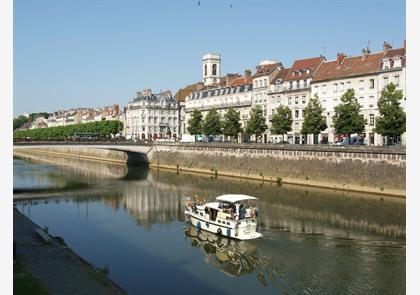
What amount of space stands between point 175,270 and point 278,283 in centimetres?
540

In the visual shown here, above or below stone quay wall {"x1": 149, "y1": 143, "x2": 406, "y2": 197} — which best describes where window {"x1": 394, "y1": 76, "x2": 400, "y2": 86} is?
above

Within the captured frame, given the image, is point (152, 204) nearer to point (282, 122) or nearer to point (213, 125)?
point (282, 122)

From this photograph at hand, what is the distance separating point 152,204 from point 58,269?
23.2m

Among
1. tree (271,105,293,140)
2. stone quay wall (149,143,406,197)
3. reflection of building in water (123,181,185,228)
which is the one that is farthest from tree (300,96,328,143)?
reflection of building in water (123,181,185,228)

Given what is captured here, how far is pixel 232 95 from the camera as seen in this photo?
3669 inches

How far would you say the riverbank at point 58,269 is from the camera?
60.2ft

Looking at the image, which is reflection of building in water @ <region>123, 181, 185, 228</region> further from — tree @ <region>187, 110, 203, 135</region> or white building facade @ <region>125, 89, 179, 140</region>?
white building facade @ <region>125, 89, 179, 140</region>

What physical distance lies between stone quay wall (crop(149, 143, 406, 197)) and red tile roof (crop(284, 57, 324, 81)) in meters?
17.8

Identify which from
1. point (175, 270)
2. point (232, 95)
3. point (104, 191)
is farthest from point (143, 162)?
point (175, 270)

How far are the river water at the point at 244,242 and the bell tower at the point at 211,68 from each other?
234 feet

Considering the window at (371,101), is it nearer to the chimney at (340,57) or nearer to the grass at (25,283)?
the chimney at (340,57)

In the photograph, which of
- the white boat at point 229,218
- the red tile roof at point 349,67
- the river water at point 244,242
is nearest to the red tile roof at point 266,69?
the red tile roof at point 349,67

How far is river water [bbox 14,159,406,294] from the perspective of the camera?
2238cm

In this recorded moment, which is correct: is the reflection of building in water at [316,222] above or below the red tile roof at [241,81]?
below
